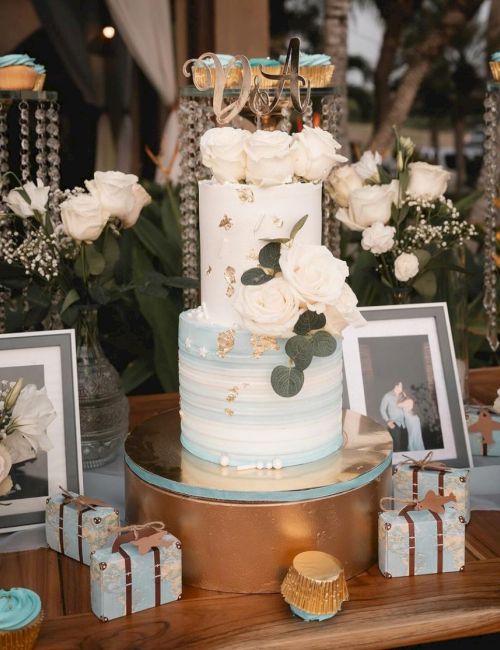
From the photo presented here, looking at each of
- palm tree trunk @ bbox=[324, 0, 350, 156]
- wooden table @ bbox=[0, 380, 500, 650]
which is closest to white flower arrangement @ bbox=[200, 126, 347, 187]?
wooden table @ bbox=[0, 380, 500, 650]

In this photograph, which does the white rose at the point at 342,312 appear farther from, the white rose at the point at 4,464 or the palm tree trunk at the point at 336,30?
the palm tree trunk at the point at 336,30

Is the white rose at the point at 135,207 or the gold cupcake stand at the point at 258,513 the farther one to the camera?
the white rose at the point at 135,207

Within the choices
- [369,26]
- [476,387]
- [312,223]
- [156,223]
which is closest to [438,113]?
[369,26]

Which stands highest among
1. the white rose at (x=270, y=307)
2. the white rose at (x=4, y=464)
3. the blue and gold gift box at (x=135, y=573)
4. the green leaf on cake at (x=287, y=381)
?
the white rose at (x=270, y=307)

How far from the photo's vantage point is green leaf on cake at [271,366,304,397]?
1.26 metres

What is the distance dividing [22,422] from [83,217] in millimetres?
434

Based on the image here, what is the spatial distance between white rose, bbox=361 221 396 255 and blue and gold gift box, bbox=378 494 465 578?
0.61 metres

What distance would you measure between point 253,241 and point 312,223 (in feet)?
0.33

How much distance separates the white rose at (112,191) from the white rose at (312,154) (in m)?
0.46

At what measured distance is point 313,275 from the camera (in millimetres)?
1218

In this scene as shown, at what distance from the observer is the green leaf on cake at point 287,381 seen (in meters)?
1.26

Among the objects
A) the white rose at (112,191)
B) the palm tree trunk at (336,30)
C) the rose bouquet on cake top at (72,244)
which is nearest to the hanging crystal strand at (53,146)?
the rose bouquet on cake top at (72,244)

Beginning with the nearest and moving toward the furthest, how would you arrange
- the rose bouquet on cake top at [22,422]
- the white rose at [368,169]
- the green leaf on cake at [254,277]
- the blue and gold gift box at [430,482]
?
the green leaf on cake at [254,277]
the rose bouquet on cake top at [22,422]
the blue and gold gift box at [430,482]
the white rose at [368,169]

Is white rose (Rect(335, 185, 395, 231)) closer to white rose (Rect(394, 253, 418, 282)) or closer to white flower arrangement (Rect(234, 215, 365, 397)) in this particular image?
white rose (Rect(394, 253, 418, 282))
